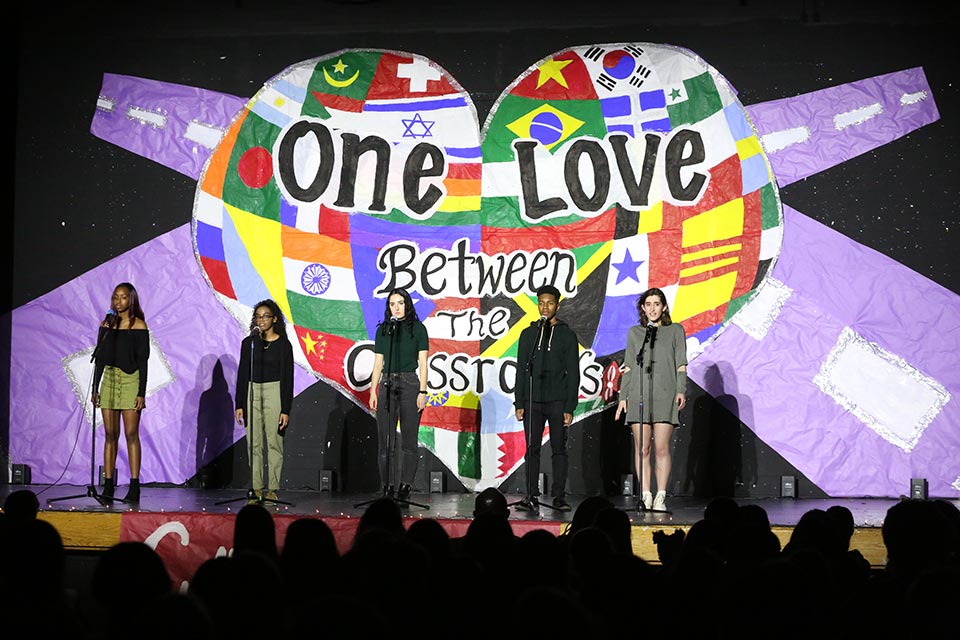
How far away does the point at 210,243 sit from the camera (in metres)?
8.97

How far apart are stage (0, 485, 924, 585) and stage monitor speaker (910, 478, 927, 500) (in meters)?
0.33

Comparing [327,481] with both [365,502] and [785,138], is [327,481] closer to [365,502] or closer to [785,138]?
[365,502]

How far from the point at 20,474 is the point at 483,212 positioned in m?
4.33

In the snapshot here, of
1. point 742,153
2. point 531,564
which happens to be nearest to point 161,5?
point 742,153

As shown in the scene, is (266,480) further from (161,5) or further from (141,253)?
(161,5)

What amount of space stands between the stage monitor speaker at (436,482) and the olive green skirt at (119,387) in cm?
233

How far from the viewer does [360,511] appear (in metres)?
7.18

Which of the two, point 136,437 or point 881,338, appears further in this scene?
point 881,338

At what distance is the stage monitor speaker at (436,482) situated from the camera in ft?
27.8

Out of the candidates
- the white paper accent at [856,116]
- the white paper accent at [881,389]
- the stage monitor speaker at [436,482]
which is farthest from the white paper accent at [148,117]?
the white paper accent at [881,389]

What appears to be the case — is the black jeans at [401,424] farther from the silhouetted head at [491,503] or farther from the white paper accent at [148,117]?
the white paper accent at [148,117]

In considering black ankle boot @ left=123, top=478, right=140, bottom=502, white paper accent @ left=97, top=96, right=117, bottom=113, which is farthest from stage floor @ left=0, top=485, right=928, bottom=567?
white paper accent @ left=97, top=96, right=117, bottom=113

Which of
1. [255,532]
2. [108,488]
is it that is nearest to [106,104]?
[108,488]

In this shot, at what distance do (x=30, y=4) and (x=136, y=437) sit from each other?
4180 millimetres
